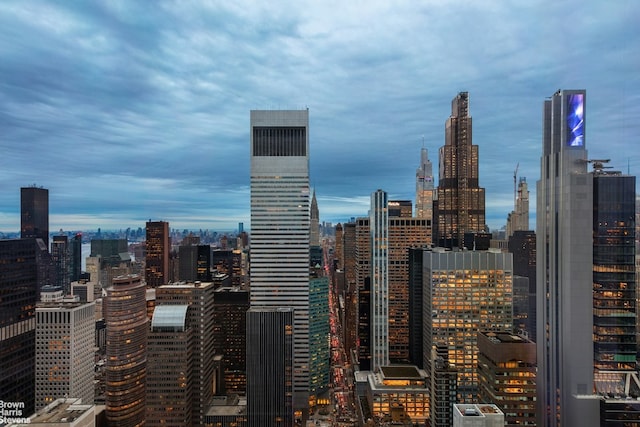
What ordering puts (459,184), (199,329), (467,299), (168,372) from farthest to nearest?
1. (459,184)
2. (467,299)
3. (199,329)
4. (168,372)

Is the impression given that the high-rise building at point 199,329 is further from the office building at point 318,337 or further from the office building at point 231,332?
the office building at point 318,337

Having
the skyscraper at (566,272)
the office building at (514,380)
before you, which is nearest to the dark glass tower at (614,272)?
the skyscraper at (566,272)

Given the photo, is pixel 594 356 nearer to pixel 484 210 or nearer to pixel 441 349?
pixel 441 349

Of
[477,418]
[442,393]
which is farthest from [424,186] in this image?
[477,418]

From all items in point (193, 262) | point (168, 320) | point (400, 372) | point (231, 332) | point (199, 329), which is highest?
point (193, 262)

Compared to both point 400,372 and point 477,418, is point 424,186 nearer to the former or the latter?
point 400,372
